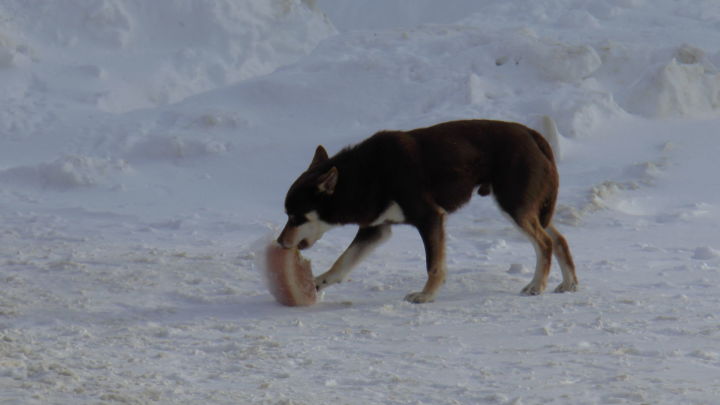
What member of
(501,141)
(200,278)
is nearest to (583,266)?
(501,141)

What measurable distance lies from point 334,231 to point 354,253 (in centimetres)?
250

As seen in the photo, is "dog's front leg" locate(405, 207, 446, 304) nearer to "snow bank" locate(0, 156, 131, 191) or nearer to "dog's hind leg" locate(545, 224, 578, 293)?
"dog's hind leg" locate(545, 224, 578, 293)

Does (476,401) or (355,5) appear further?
(355,5)

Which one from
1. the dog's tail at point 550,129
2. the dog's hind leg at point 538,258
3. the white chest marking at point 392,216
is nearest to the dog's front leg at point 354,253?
the white chest marking at point 392,216

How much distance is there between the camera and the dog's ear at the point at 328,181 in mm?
7312

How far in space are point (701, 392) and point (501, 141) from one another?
283cm

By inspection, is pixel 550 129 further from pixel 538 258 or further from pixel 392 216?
pixel 392 216

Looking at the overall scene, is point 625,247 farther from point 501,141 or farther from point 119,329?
point 119,329

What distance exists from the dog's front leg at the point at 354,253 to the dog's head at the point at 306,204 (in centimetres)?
26

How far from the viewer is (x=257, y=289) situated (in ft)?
25.4

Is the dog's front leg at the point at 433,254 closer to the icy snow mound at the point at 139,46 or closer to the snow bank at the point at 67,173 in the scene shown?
the snow bank at the point at 67,173

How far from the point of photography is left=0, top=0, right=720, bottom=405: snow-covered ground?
5.49 metres

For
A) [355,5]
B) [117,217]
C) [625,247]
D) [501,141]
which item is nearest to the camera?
[501,141]

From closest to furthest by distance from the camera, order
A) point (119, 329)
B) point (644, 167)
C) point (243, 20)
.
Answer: point (119, 329)
point (644, 167)
point (243, 20)
